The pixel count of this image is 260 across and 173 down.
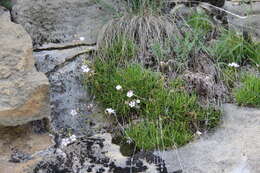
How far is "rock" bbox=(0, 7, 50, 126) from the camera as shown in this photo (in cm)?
315

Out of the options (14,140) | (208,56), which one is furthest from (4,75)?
(208,56)

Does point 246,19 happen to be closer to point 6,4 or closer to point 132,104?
point 132,104

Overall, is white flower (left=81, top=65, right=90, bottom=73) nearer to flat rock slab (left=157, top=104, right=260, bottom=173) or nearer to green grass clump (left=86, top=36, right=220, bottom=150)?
green grass clump (left=86, top=36, right=220, bottom=150)

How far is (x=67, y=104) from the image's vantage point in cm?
367

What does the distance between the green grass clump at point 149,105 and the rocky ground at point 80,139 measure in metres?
0.09

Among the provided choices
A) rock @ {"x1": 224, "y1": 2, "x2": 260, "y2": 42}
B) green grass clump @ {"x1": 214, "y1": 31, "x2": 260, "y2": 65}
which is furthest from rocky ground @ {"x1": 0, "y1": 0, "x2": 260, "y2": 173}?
rock @ {"x1": 224, "y1": 2, "x2": 260, "y2": 42}

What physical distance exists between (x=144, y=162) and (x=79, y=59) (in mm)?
1217

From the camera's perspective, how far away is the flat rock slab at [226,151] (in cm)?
310

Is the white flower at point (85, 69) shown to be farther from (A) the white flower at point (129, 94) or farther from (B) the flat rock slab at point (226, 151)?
(B) the flat rock slab at point (226, 151)

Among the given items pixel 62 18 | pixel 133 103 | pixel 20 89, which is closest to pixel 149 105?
pixel 133 103

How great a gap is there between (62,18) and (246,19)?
69.2 inches

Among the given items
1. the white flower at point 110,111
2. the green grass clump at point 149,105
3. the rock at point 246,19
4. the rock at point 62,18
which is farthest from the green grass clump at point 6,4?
the rock at point 246,19

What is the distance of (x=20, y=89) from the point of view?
10.5 feet

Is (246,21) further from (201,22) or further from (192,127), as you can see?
(192,127)
